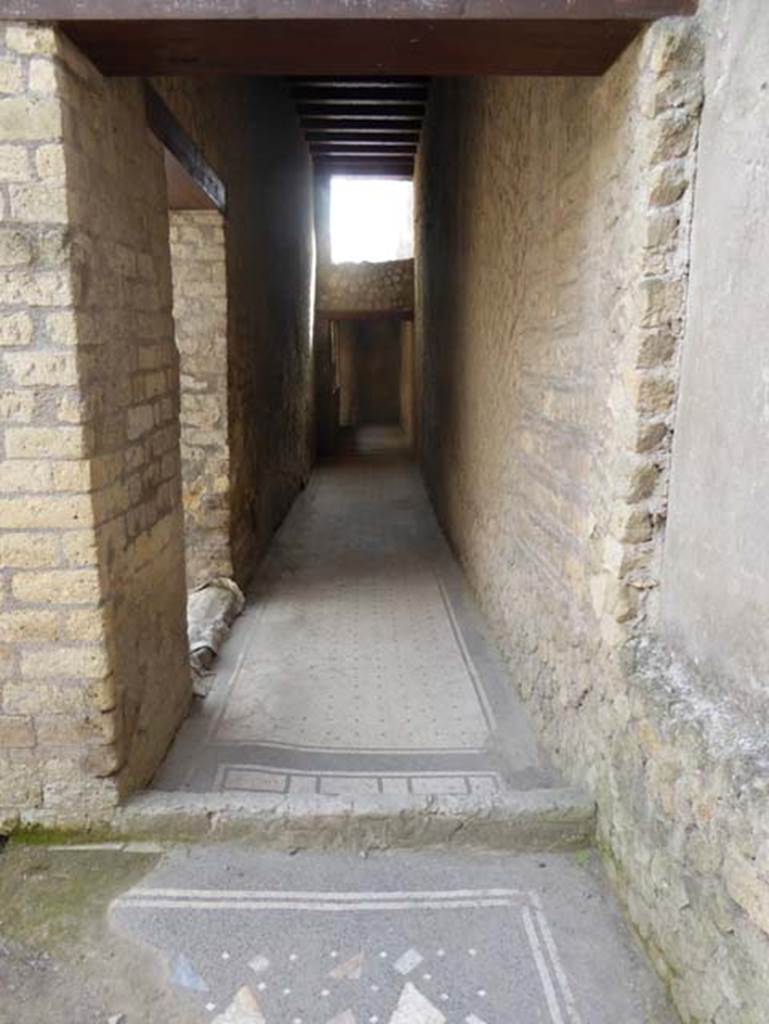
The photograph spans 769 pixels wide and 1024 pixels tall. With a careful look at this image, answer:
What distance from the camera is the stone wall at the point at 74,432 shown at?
1971 mm

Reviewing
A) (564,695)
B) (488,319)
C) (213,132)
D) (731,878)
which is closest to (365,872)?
(564,695)

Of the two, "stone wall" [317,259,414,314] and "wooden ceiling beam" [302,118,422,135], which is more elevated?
"wooden ceiling beam" [302,118,422,135]

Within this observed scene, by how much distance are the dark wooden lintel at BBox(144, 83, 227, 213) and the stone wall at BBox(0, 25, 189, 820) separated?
0.52ft

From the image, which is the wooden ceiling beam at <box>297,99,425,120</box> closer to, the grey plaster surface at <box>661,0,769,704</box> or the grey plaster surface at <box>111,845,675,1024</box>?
the grey plaster surface at <box>661,0,769,704</box>

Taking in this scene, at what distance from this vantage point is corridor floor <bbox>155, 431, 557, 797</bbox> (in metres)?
2.73

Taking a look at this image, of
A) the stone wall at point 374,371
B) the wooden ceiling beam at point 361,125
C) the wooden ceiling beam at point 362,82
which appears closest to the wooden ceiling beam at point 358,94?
the wooden ceiling beam at point 362,82

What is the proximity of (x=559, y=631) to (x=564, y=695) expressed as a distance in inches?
8.6

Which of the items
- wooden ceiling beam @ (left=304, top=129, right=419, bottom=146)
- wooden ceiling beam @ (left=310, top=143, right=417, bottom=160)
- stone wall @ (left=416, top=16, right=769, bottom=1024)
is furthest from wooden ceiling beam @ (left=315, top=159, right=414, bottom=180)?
stone wall @ (left=416, top=16, right=769, bottom=1024)

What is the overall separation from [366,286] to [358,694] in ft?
26.6

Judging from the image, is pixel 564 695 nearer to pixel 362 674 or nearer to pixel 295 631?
pixel 362 674

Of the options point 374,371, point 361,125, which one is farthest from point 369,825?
point 374,371

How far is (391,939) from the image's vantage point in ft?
6.45

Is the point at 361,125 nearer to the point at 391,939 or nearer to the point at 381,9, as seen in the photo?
the point at 381,9

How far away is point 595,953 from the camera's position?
1.91 meters
